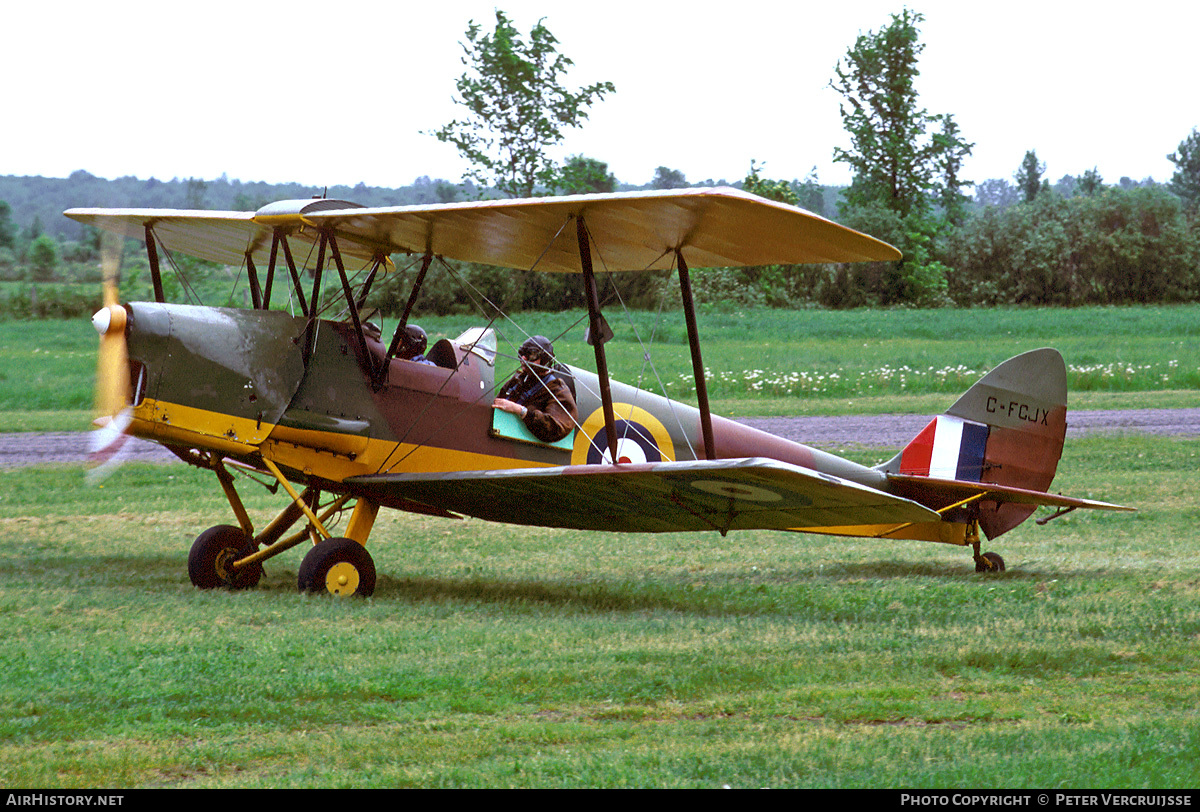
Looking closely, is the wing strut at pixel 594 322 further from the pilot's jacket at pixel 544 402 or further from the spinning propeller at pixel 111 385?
the spinning propeller at pixel 111 385

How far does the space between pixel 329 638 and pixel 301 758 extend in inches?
82.5

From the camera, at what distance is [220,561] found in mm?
8586

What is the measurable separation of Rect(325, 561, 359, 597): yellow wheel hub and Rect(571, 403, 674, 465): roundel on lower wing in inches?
77.7

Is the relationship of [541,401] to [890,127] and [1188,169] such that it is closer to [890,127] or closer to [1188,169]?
[890,127]

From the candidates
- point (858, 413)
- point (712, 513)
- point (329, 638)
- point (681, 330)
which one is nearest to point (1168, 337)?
point (681, 330)

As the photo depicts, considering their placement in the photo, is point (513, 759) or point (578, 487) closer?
point (513, 759)

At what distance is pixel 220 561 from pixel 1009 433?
6.51 m

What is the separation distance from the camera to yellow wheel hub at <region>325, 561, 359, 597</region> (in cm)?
796

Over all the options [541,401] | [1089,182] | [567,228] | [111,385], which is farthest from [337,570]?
[1089,182]

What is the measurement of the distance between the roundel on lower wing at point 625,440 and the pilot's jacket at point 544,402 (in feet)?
0.58

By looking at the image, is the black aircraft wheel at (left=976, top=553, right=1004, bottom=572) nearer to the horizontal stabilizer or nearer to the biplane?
the biplane

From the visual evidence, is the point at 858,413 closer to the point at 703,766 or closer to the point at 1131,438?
the point at 1131,438
